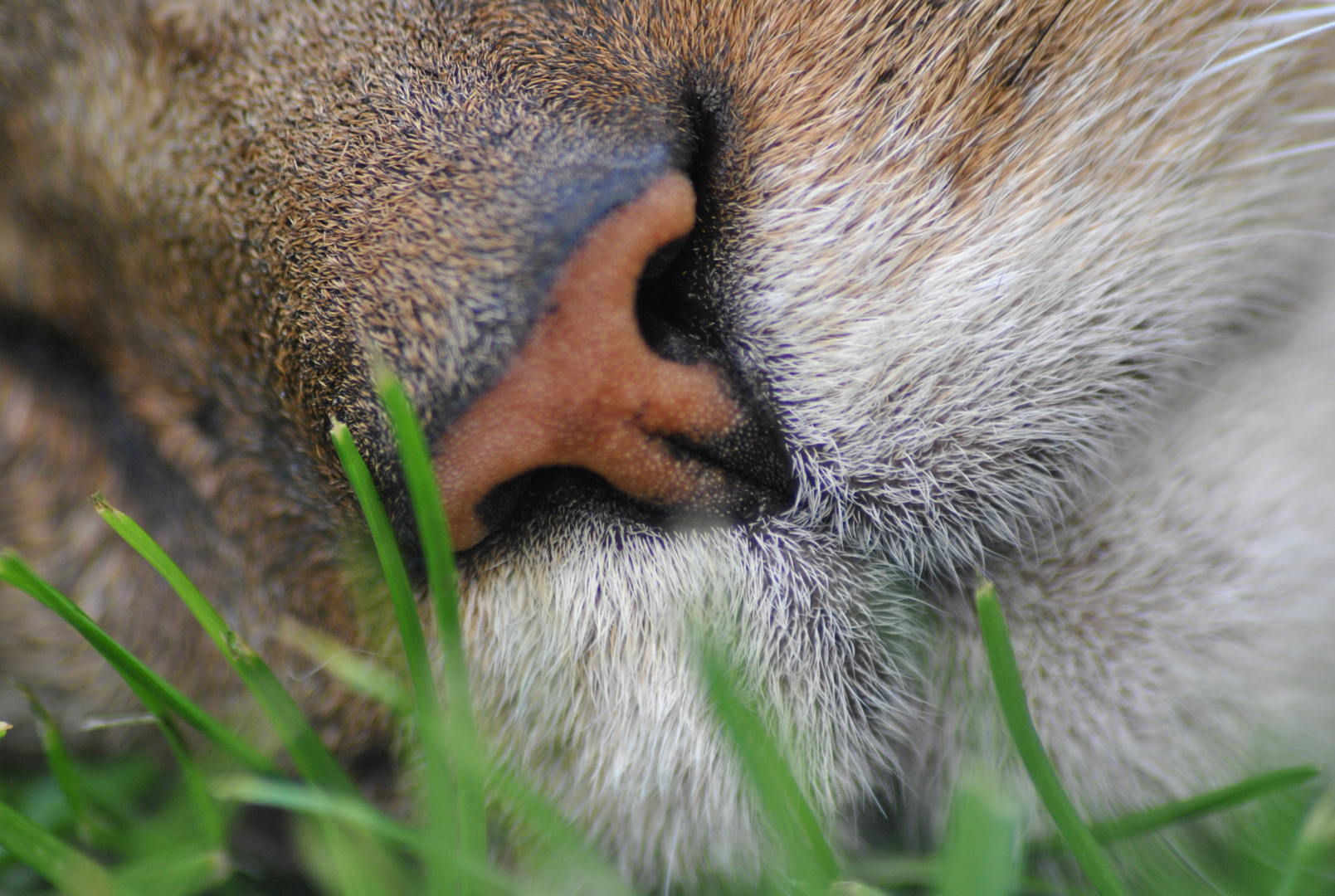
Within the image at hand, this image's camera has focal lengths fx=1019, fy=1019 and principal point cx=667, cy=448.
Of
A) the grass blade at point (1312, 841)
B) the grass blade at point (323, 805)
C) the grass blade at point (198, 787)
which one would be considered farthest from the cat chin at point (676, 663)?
the grass blade at point (198, 787)

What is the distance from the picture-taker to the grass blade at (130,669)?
39.9 inches

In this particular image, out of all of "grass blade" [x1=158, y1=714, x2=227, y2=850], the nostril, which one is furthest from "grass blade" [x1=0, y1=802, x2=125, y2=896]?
the nostril

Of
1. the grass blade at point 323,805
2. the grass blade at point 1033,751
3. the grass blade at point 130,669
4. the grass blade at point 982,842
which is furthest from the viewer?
the grass blade at point 130,669

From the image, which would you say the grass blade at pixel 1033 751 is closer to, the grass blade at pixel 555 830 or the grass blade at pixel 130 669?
the grass blade at pixel 555 830

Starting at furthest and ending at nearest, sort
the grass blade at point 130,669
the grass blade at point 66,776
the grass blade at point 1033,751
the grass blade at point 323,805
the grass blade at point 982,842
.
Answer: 1. the grass blade at point 66,776
2. the grass blade at point 130,669
3. the grass blade at point 323,805
4. the grass blade at point 1033,751
5. the grass blade at point 982,842

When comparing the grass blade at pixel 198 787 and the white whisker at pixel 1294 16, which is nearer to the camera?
the white whisker at pixel 1294 16

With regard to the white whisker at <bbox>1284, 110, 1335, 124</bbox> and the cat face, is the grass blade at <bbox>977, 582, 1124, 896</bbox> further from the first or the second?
the white whisker at <bbox>1284, 110, 1335, 124</bbox>

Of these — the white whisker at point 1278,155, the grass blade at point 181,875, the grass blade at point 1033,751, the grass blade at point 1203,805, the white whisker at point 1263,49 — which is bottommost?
the grass blade at point 1203,805

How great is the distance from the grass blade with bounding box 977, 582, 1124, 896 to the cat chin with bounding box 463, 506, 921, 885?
10 centimetres

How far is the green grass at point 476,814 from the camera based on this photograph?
0.79 metres

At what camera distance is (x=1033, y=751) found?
2.67 feet

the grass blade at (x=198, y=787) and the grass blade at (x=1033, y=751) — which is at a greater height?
the grass blade at (x=198, y=787)

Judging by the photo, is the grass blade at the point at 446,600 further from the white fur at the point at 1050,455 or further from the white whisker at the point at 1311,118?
the white whisker at the point at 1311,118

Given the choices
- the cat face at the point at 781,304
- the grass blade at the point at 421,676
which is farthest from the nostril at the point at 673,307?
the grass blade at the point at 421,676
